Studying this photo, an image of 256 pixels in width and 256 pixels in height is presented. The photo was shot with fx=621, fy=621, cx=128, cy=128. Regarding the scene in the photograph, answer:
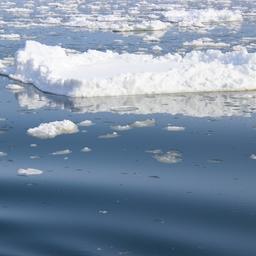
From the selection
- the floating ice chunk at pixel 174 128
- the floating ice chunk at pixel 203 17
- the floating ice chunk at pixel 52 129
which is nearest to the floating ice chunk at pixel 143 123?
the floating ice chunk at pixel 174 128

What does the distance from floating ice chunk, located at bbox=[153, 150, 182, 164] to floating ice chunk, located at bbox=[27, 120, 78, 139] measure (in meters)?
1.56

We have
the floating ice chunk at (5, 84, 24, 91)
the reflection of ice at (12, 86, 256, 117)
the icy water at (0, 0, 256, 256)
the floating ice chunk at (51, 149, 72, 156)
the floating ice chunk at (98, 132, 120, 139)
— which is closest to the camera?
the icy water at (0, 0, 256, 256)

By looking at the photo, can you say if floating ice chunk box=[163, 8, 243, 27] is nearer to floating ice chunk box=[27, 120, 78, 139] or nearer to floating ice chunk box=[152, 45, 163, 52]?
floating ice chunk box=[152, 45, 163, 52]

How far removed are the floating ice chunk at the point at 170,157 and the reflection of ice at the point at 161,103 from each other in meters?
1.94

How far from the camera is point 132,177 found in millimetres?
6828

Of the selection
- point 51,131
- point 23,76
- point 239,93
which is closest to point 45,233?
point 51,131

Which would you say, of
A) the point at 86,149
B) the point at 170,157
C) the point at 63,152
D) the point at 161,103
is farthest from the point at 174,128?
the point at 63,152

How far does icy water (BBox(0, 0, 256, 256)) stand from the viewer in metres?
5.36

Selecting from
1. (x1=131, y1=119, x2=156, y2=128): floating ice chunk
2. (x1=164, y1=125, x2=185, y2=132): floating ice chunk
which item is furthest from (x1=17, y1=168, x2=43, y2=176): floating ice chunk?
(x1=164, y1=125, x2=185, y2=132): floating ice chunk

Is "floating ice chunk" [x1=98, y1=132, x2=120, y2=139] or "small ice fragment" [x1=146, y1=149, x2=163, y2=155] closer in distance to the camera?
"small ice fragment" [x1=146, y1=149, x2=163, y2=155]

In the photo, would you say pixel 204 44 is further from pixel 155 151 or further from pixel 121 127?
pixel 155 151

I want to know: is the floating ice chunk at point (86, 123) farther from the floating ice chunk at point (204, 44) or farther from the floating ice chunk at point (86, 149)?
the floating ice chunk at point (204, 44)

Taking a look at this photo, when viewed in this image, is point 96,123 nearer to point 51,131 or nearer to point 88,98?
point 51,131

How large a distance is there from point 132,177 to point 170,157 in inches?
33.0
